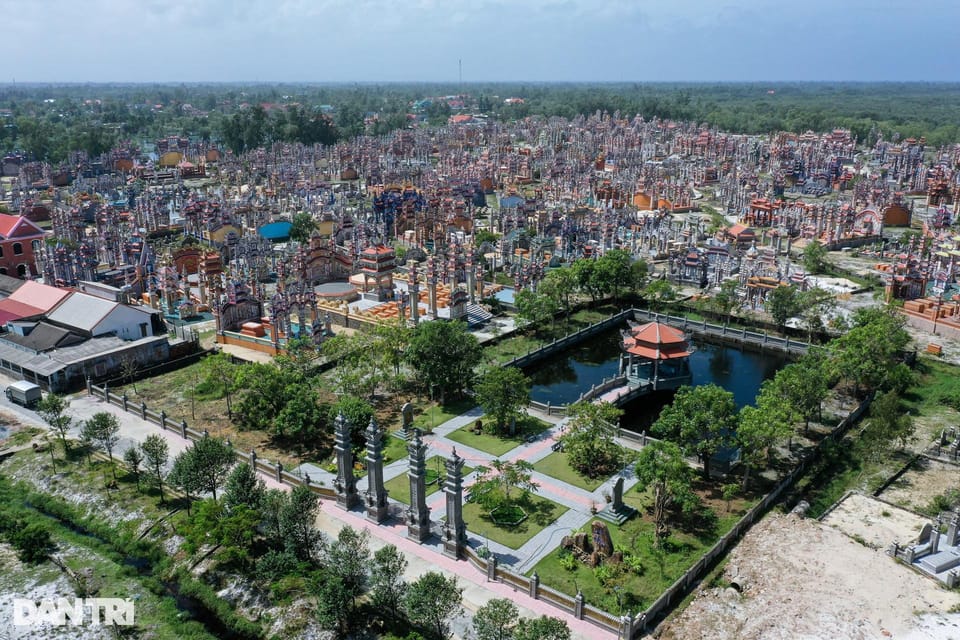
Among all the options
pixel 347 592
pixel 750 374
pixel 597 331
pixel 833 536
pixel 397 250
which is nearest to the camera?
pixel 347 592

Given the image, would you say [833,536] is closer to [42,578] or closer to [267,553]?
[267,553]

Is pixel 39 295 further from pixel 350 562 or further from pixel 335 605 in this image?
pixel 335 605

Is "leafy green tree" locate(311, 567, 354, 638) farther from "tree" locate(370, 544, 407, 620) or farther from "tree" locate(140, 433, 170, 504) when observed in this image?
"tree" locate(140, 433, 170, 504)

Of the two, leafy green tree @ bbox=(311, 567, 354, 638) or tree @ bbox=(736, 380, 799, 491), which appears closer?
leafy green tree @ bbox=(311, 567, 354, 638)

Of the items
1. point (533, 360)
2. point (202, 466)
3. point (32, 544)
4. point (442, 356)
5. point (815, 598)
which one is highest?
point (442, 356)

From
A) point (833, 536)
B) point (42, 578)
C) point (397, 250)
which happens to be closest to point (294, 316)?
point (397, 250)

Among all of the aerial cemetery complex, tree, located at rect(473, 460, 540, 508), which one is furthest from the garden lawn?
tree, located at rect(473, 460, 540, 508)

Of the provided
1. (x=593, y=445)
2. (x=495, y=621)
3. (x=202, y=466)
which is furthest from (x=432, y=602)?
(x=593, y=445)
